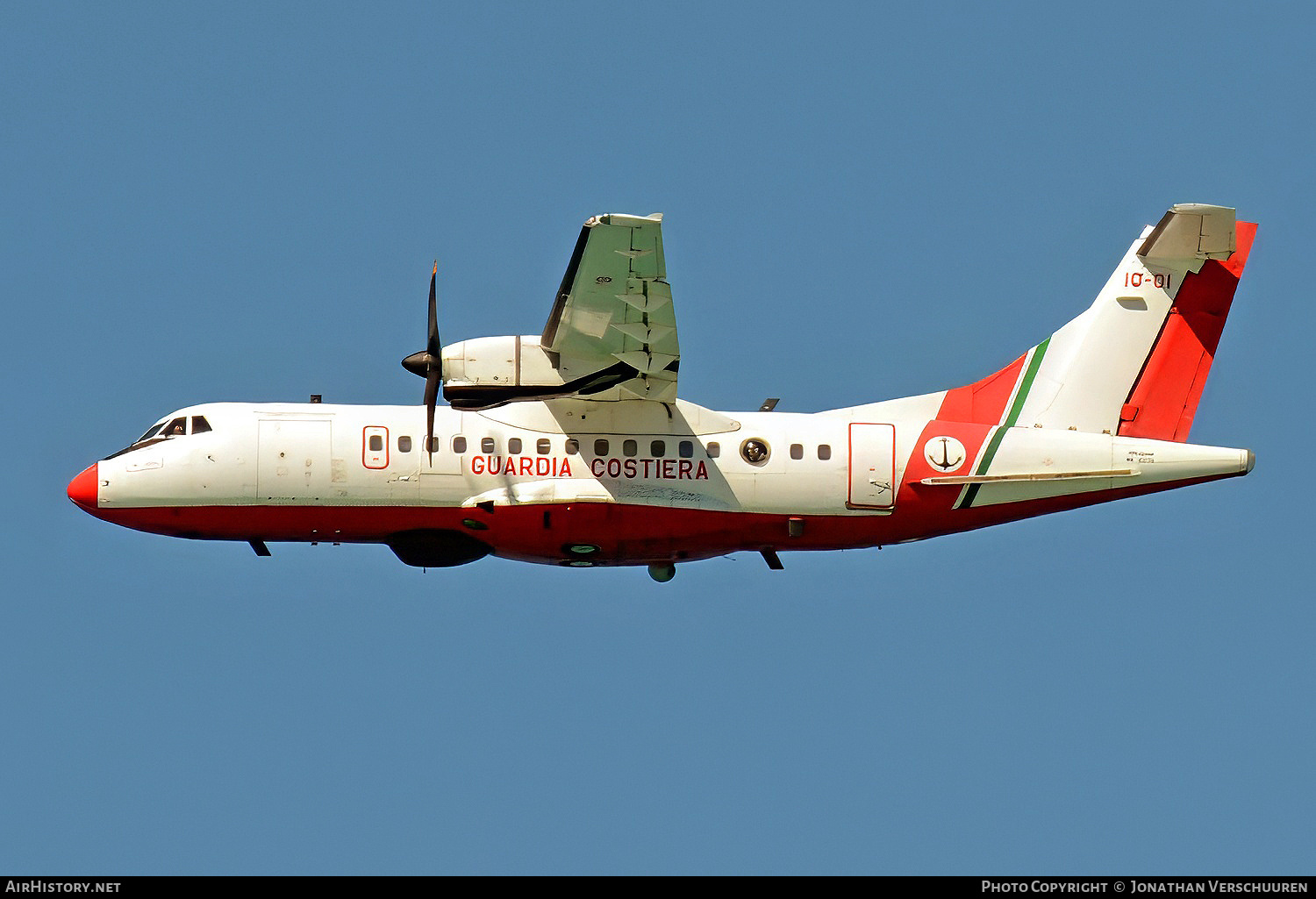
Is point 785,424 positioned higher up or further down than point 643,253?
further down

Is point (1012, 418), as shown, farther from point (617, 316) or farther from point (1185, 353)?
point (617, 316)

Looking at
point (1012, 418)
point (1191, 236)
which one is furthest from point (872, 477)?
point (1191, 236)

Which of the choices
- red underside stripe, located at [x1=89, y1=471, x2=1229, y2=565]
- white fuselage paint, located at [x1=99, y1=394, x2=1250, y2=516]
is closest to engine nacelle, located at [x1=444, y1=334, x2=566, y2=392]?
white fuselage paint, located at [x1=99, y1=394, x2=1250, y2=516]

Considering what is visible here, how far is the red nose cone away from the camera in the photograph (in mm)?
24844

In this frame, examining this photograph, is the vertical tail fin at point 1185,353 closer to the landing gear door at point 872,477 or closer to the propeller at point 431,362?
the landing gear door at point 872,477

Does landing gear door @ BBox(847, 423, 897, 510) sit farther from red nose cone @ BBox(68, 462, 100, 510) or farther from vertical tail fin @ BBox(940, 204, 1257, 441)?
red nose cone @ BBox(68, 462, 100, 510)

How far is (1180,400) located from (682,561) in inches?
267

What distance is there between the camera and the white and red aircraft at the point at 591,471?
24656 mm

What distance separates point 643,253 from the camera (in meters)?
22.8
